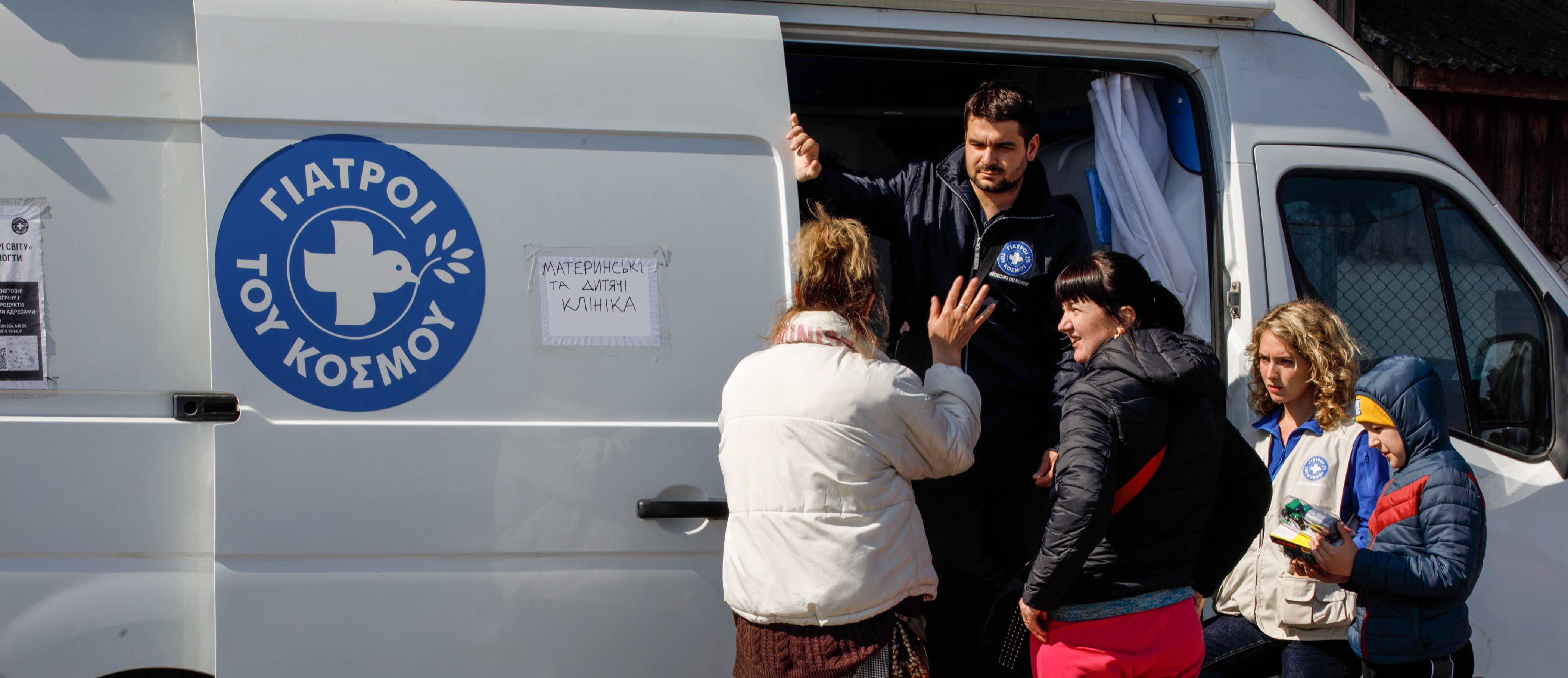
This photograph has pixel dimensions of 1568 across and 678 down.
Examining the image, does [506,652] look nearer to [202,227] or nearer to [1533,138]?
[202,227]

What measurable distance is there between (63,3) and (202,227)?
1.73 feet

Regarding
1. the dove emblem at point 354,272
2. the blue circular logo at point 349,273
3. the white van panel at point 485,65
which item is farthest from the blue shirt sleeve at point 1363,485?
the dove emblem at point 354,272

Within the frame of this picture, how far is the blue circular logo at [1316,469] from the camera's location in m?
2.32

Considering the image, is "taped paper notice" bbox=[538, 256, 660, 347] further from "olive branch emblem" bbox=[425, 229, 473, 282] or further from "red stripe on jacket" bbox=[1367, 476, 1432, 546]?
"red stripe on jacket" bbox=[1367, 476, 1432, 546]

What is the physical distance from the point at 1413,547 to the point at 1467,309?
2.86 feet

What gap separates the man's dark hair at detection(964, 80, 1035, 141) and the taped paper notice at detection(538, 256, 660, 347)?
37.6 inches

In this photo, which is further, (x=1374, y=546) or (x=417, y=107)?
(x=1374, y=546)

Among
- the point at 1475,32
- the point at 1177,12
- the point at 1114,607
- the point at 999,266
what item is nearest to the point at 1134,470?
the point at 1114,607

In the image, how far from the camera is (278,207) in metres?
1.97

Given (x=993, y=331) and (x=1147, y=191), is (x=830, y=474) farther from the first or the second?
(x=1147, y=191)

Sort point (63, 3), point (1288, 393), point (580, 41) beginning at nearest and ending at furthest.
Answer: point (63, 3), point (580, 41), point (1288, 393)

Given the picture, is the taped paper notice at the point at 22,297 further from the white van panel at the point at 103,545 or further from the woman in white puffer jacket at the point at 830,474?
the woman in white puffer jacket at the point at 830,474


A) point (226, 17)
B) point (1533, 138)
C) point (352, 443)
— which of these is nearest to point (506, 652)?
point (352, 443)

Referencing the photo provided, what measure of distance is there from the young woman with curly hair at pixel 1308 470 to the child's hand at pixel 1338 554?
3.6 inches
